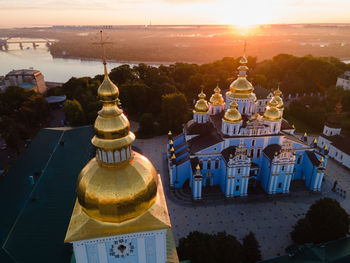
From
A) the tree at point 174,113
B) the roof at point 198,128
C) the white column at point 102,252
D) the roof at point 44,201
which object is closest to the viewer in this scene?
the white column at point 102,252

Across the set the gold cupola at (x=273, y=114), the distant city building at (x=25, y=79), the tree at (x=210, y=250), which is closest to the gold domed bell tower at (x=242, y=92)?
the gold cupola at (x=273, y=114)

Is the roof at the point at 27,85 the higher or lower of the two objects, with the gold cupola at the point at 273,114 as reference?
lower

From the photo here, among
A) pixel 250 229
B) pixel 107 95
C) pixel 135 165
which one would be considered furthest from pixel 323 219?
pixel 107 95

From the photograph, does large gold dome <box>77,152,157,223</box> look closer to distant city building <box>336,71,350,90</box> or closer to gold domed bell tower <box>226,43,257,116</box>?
gold domed bell tower <box>226,43,257,116</box>

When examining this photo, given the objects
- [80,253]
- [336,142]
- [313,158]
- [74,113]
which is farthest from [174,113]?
[80,253]

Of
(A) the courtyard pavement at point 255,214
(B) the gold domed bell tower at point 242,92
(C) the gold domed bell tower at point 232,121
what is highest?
(B) the gold domed bell tower at point 242,92

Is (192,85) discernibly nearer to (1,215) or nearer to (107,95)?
(1,215)

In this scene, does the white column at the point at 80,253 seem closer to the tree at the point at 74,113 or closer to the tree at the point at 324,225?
the tree at the point at 324,225

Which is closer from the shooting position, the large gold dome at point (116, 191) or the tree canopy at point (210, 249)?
the large gold dome at point (116, 191)
